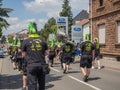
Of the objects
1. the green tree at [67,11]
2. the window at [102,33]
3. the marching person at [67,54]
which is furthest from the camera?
the green tree at [67,11]

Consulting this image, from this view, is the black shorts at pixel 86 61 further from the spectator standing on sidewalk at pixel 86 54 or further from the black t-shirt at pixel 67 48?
the black t-shirt at pixel 67 48

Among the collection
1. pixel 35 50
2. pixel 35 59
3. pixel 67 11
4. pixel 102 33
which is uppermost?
pixel 67 11

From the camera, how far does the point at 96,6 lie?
32469 mm

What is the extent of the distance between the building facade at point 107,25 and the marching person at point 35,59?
19.1 m

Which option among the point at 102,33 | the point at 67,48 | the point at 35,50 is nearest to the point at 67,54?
the point at 67,48

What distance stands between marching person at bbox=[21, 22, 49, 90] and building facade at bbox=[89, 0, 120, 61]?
19068 mm

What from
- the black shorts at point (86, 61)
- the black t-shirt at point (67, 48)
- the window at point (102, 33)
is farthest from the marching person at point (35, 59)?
the window at point (102, 33)

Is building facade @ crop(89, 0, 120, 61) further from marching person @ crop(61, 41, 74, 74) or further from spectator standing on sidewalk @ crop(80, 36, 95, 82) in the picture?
spectator standing on sidewalk @ crop(80, 36, 95, 82)

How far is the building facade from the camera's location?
89.2ft

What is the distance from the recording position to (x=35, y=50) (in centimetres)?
780

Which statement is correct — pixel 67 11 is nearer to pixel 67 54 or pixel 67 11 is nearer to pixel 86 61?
pixel 67 54

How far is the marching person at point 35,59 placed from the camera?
7730mm

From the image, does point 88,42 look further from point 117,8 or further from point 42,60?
point 117,8

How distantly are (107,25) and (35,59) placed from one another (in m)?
21.8
